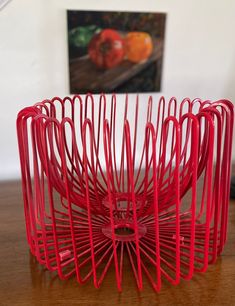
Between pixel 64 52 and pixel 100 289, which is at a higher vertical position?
pixel 64 52

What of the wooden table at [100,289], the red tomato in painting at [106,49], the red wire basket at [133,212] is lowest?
the wooden table at [100,289]

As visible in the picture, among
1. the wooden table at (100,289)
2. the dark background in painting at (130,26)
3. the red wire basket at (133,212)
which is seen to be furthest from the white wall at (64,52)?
the wooden table at (100,289)

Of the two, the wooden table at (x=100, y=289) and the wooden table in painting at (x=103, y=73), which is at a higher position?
the wooden table in painting at (x=103, y=73)

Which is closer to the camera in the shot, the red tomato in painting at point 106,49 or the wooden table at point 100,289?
the wooden table at point 100,289

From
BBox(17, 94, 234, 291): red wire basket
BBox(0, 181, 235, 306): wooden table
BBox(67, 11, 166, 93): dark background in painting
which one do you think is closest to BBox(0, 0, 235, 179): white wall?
BBox(67, 11, 166, 93): dark background in painting

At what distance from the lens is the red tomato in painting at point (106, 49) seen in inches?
30.3

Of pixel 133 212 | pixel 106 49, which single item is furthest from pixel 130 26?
pixel 133 212

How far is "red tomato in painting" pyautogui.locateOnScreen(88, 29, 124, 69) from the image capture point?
0.77 metres

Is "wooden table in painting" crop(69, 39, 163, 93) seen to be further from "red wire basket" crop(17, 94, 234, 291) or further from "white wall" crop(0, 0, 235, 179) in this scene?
"red wire basket" crop(17, 94, 234, 291)

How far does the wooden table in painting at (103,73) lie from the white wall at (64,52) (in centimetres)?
2

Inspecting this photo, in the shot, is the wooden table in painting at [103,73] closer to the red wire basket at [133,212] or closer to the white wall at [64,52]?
the white wall at [64,52]

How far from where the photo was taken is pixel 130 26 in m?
0.78

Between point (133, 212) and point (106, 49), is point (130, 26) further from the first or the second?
point (133, 212)

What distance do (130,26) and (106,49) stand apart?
3.1 inches
